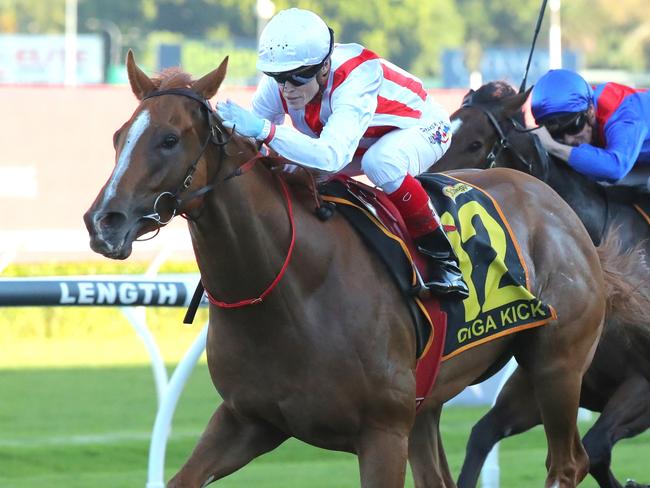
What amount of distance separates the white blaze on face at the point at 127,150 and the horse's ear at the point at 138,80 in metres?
0.14

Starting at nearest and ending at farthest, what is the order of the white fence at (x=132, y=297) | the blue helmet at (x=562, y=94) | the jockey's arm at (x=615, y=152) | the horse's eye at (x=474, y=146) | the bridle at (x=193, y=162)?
the bridle at (x=193, y=162), the white fence at (x=132, y=297), the jockey's arm at (x=615, y=152), the blue helmet at (x=562, y=94), the horse's eye at (x=474, y=146)

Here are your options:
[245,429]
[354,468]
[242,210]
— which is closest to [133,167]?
[242,210]

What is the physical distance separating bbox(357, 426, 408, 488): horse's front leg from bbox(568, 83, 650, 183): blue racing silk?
191cm

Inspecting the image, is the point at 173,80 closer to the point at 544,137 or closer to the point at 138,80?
the point at 138,80

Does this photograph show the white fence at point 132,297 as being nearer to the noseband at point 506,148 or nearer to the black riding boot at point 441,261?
the black riding boot at point 441,261

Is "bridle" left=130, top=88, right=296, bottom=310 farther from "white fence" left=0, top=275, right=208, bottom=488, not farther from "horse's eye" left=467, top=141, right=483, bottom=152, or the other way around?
"horse's eye" left=467, top=141, right=483, bottom=152

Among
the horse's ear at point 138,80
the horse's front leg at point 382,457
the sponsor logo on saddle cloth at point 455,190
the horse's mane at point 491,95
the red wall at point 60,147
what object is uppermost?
the horse's ear at point 138,80

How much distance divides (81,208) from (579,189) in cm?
1148

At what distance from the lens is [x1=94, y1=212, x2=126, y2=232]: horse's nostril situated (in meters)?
3.18

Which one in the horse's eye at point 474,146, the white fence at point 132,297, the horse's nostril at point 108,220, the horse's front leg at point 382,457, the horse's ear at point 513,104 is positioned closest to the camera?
the horse's nostril at point 108,220

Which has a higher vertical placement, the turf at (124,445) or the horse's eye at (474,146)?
the horse's eye at (474,146)

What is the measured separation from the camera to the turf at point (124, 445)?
5.91 m

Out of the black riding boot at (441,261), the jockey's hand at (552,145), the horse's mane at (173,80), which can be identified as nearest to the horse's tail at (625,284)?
the jockey's hand at (552,145)

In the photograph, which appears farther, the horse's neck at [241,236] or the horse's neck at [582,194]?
the horse's neck at [582,194]
